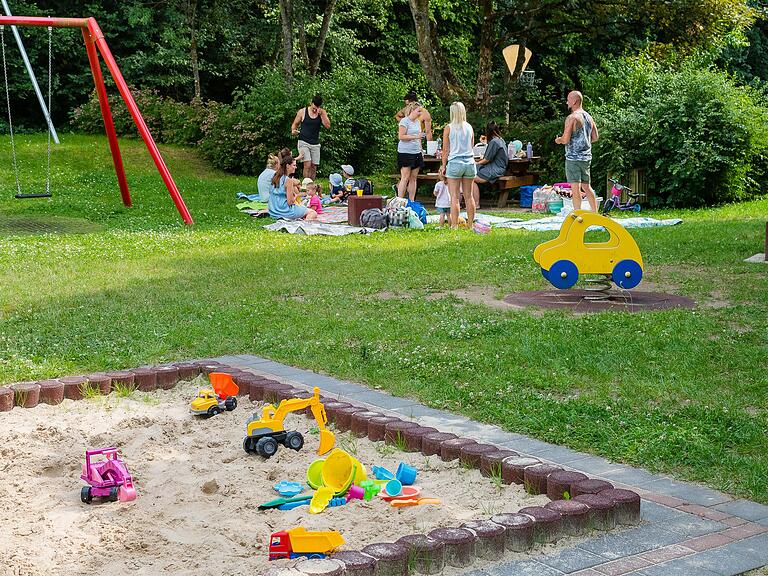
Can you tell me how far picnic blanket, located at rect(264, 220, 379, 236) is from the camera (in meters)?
15.3

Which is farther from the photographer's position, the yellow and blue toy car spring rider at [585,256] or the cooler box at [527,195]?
the cooler box at [527,195]

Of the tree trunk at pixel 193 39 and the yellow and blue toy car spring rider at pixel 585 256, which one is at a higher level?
the tree trunk at pixel 193 39

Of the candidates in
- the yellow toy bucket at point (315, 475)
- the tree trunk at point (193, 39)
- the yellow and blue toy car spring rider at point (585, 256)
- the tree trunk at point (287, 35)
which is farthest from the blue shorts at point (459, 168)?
the tree trunk at point (193, 39)

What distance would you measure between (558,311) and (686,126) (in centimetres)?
1080

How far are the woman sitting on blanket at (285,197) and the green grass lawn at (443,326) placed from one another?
86.4 inches

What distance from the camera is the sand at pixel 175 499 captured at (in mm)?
3840

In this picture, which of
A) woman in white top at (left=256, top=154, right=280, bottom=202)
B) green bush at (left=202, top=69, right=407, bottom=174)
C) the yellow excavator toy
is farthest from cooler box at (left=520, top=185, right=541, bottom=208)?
the yellow excavator toy

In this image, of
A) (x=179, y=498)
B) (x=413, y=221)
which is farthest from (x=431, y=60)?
(x=179, y=498)

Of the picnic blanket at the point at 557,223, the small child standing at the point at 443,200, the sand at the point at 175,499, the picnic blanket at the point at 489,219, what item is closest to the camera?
the sand at the point at 175,499

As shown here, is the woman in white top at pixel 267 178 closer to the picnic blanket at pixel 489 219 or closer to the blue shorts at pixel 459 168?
the picnic blanket at pixel 489 219

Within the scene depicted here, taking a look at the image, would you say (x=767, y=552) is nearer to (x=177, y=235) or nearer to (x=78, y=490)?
(x=78, y=490)

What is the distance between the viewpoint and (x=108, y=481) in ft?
14.8

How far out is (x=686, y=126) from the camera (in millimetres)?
18141

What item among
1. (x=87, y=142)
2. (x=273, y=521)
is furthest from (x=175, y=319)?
(x=87, y=142)
